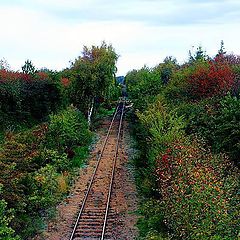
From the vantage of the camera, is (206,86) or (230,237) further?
(206,86)

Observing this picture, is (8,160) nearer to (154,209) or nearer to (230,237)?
(154,209)

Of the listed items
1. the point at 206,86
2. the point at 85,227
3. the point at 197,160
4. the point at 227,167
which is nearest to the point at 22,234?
the point at 85,227

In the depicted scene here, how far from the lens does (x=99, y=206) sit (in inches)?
771

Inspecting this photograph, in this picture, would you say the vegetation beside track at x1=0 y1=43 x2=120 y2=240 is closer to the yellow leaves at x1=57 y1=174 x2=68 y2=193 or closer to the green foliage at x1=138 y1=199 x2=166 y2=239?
the yellow leaves at x1=57 y1=174 x2=68 y2=193

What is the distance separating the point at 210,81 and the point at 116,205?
14.0 meters

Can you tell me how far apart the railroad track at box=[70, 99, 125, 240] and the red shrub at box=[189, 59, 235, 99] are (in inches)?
287

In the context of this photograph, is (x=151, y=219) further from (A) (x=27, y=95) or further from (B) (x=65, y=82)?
(B) (x=65, y=82)

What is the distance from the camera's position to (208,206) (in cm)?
1208

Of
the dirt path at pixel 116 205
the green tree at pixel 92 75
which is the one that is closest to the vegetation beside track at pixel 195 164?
the dirt path at pixel 116 205

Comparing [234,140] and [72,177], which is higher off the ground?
[234,140]

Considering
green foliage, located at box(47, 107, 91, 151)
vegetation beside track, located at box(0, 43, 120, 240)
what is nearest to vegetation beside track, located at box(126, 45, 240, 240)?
vegetation beside track, located at box(0, 43, 120, 240)

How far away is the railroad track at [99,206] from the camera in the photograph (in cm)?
1648

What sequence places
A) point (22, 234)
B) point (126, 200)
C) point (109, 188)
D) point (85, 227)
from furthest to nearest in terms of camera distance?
point (109, 188) → point (126, 200) → point (85, 227) → point (22, 234)

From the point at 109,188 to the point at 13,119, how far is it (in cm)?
1619
